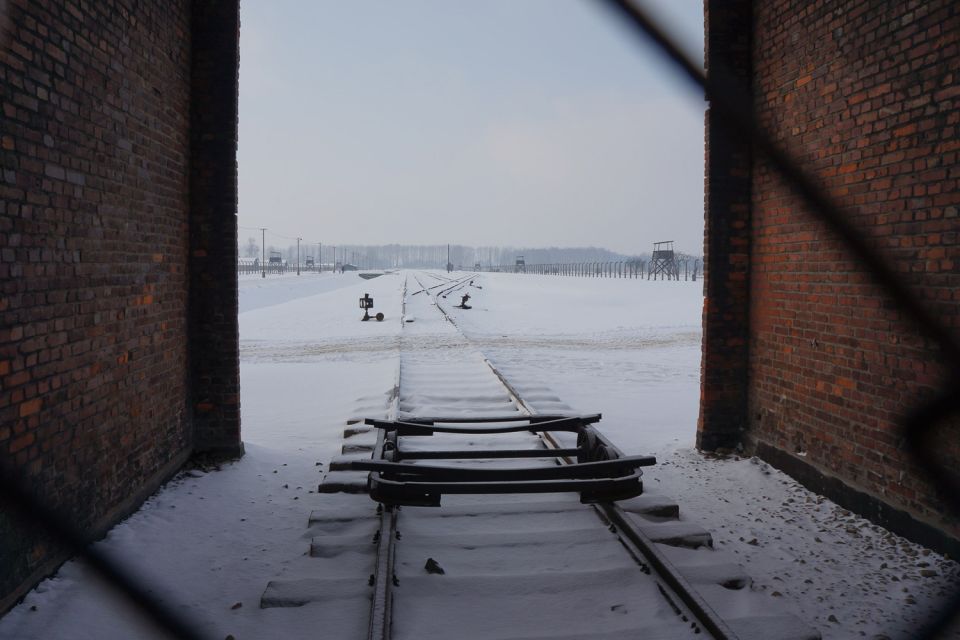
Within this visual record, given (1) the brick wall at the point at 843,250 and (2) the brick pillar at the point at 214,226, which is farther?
(2) the brick pillar at the point at 214,226

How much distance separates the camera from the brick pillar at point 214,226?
5469mm

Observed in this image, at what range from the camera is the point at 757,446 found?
570 centimetres

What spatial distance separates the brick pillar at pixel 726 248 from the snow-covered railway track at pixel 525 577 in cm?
192

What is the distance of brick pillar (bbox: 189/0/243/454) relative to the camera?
5.47m

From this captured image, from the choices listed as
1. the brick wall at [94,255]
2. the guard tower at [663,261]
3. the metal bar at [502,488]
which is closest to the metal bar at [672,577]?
→ the metal bar at [502,488]

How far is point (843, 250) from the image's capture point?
14.7ft

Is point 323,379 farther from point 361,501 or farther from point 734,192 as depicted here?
point 734,192

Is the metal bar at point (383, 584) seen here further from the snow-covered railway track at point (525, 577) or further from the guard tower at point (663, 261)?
the guard tower at point (663, 261)

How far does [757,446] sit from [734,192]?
2.25 meters

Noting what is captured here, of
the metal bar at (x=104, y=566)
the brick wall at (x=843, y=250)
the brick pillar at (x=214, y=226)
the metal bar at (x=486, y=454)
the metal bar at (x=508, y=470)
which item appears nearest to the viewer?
the metal bar at (x=104, y=566)

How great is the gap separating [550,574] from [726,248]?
11.9 ft

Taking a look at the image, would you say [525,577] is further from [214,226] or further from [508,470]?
[214,226]

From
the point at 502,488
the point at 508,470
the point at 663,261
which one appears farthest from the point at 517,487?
the point at 663,261

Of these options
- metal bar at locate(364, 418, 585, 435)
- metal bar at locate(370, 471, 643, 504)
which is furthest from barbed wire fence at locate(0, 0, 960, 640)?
metal bar at locate(364, 418, 585, 435)
